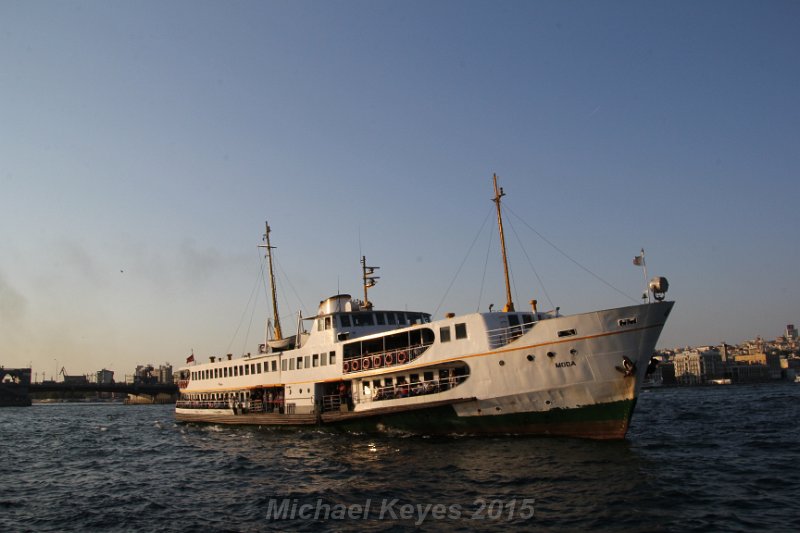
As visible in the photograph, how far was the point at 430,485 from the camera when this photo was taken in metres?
16.6

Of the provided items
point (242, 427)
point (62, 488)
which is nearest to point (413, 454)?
point (62, 488)

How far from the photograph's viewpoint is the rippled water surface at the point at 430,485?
13156 mm

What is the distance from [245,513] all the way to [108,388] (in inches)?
4902

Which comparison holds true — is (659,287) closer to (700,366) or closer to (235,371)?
(235,371)

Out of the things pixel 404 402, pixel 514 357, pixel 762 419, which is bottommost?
pixel 762 419

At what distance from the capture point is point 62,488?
19562mm

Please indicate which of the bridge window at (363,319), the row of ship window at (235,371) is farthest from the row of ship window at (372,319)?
the row of ship window at (235,371)

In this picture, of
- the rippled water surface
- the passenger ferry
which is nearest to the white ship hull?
Answer: the passenger ferry

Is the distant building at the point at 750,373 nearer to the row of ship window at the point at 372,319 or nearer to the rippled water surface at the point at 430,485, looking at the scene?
→ the rippled water surface at the point at 430,485

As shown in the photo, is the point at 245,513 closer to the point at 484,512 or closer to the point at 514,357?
the point at 484,512

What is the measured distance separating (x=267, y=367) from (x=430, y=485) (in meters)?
22.4

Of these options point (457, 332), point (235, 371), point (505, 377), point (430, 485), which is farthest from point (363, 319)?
point (430, 485)

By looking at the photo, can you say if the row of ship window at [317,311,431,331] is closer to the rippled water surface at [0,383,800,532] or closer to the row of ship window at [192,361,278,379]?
the row of ship window at [192,361,278,379]

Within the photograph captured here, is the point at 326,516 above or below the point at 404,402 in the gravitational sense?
below
